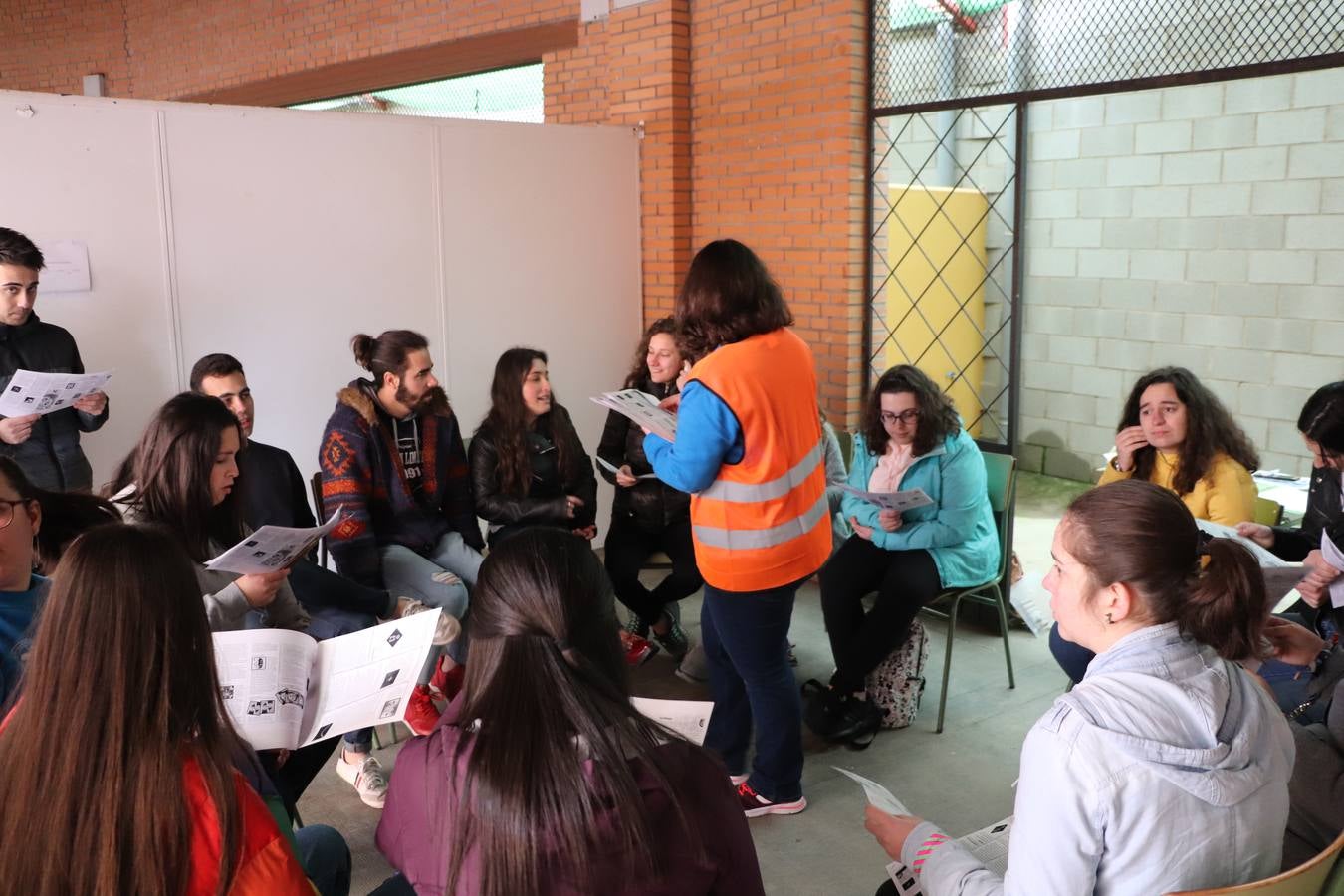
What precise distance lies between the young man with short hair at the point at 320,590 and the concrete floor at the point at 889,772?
0.08 m

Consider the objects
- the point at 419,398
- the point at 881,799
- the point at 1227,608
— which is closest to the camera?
the point at 1227,608

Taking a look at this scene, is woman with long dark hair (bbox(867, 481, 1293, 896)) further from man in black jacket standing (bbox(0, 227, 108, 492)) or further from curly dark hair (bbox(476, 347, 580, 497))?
man in black jacket standing (bbox(0, 227, 108, 492))

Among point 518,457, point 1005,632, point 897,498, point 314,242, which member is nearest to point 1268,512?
point 1005,632

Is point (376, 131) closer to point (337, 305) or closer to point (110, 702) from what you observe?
point (337, 305)

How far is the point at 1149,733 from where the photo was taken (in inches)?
58.3

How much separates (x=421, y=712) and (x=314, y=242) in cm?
261

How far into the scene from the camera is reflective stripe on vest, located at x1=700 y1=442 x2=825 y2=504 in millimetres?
2799

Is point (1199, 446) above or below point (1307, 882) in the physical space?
above

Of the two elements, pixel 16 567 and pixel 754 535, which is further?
pixel 754 535

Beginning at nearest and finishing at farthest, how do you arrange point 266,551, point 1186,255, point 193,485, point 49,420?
1. point 266,551
2. point 193,485
3. point 49,420
4. point 1186,255

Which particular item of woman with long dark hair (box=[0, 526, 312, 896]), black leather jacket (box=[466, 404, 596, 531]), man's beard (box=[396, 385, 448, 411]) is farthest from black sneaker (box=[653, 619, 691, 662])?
woman with long dark hair (box=[0, 526, 312, 896])

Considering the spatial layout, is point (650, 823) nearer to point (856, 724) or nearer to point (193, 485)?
point (193, 485)

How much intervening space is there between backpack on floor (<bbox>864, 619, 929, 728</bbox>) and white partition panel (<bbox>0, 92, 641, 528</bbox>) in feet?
8.65

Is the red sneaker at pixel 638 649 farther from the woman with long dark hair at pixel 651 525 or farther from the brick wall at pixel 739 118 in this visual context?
the brick wall at pixel 739 118
